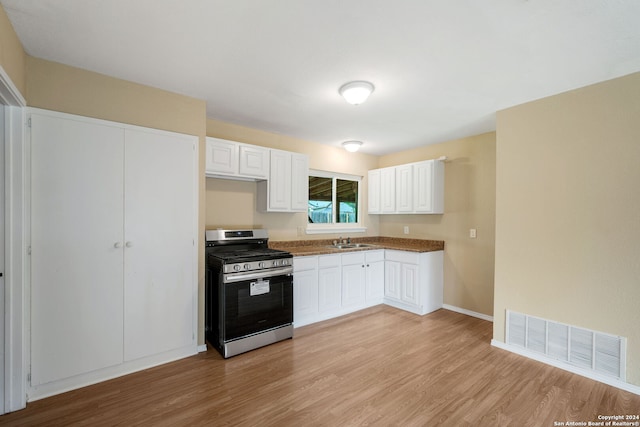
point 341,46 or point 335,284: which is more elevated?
point 341,46

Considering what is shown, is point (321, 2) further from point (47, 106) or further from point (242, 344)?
point (242, 344)

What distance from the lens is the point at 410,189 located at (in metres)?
4.48

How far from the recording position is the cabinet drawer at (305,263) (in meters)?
3.53

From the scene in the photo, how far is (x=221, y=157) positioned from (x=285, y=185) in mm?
916

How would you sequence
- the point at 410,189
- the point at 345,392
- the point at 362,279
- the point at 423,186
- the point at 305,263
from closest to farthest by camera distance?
the point at 345,392
the point at 305,263
the point at 362,279
the point at 423,186
the point at 410,189

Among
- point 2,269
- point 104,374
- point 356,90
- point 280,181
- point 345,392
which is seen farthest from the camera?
point 280,181

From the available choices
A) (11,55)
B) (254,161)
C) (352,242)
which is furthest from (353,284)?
(11,55)

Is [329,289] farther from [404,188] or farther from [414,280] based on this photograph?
[404,188]

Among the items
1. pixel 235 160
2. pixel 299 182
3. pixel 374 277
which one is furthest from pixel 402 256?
pixel 235 160

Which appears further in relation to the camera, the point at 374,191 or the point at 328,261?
the point at 374,191

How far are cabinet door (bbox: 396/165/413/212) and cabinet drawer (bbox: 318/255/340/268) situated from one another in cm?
147

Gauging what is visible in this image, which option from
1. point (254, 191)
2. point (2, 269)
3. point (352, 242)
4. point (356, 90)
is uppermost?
point (356, 90)

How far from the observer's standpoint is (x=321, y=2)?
157 centimetres

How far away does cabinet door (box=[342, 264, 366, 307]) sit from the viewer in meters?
4.00
